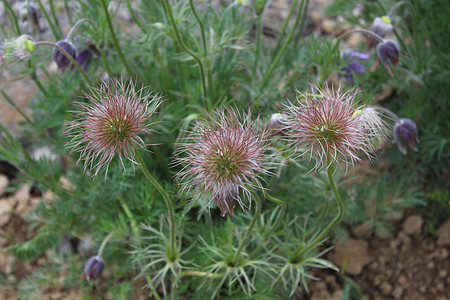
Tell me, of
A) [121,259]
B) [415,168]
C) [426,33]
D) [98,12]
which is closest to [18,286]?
[121,259]

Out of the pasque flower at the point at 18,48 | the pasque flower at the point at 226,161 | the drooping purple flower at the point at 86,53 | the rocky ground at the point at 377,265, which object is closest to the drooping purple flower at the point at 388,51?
the pasque flower at the point at 226,161

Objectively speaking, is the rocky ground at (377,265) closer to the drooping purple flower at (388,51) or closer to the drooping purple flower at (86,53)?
the drooping purple flower at (86,53)

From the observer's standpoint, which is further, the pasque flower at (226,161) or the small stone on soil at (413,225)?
the small stone on soil at (413,225)

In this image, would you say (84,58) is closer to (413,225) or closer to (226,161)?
(226,161)

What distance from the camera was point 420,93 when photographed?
287 cm

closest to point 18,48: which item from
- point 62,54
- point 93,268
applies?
point 62,54

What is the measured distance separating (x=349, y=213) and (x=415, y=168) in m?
0.72

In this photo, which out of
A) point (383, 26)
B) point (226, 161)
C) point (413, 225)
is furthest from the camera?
point (413, 225)

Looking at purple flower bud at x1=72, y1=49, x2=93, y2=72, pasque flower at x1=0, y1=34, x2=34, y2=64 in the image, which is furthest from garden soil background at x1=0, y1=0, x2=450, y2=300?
pasque flower at x1=0, y1=34, x2=34, y2=64

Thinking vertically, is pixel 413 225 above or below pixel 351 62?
below

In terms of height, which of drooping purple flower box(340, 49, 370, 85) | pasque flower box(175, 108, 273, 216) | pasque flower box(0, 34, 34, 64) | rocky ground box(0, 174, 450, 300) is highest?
pasque flower box(0, 34, 34, 64)

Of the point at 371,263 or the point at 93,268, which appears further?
the point at 371,263

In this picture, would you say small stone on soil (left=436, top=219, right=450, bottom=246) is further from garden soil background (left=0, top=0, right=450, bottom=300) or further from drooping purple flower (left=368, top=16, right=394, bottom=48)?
drooping purple flower (left=368, top=16, right=394, bottom=48)

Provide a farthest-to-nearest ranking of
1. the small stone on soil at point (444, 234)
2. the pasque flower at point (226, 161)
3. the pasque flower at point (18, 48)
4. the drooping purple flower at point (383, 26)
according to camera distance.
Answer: the small stone on soil at point (444, 234), the drooping purple flower at point (383, 26), the pasque flower at point (18, 48), the pasque flower at point (226, 161)
